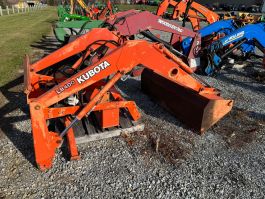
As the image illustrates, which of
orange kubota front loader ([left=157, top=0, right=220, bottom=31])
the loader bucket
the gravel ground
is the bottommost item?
the gravel ground

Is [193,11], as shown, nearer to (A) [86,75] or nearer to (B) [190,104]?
(B) [190,104]

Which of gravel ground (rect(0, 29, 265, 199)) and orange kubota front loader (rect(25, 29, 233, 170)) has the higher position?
orange kubota front loader (rect(25, 29, 233, 170))

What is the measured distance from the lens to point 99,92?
372 centimetres

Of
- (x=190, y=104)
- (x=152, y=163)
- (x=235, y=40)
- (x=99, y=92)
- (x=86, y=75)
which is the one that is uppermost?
Answer: (x=86, y=75)

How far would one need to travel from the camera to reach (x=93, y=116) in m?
4.95

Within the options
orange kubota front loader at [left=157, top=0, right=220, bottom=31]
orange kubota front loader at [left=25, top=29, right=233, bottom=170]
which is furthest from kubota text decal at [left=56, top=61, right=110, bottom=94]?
orange kubota front loader at [left=157, top=0, right=220, bottom=31]

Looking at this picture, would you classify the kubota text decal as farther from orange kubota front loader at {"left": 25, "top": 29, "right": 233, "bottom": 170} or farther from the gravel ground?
the gravel ground

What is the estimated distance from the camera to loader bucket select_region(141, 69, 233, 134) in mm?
4523

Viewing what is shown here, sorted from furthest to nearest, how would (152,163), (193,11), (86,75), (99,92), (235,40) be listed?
(193,11)
(235,40)
(152,163)
(99,92)
(86,75)

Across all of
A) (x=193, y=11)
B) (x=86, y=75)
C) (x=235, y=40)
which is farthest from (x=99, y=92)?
(x=193, y=11)

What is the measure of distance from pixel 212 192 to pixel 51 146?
85.1 inches

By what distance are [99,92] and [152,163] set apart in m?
1.27

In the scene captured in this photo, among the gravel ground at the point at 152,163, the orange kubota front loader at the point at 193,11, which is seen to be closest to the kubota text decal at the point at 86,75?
the gravel ground at the point at 152,163

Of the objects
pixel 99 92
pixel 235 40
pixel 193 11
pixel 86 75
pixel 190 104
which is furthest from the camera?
pixel 193 11
